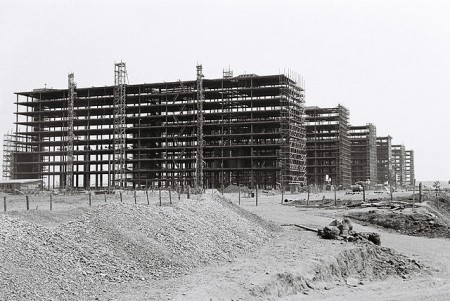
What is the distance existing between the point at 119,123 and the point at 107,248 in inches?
3478

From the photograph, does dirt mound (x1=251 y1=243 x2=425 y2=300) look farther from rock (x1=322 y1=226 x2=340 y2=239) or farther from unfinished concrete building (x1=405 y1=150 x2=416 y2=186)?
unfinished concrete building (x1=405 y1=150 x2=416 y2=186)

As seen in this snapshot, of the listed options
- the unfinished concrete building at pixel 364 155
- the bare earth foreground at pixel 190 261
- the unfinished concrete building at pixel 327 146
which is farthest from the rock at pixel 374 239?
the unfinished concrete building at pixel 364 155

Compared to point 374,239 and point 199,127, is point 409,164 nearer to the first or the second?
point 199,127

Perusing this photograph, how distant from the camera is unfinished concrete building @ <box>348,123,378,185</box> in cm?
13888

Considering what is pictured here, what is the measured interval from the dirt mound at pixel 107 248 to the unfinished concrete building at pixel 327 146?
328 ft

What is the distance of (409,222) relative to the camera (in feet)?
111

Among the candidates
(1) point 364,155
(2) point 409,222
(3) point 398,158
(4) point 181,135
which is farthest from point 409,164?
(2) point 409,222

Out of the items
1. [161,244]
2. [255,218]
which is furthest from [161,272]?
[255,218]

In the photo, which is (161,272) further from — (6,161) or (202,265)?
(6,161)

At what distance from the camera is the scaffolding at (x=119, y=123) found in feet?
328

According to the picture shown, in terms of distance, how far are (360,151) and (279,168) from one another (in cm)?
5385

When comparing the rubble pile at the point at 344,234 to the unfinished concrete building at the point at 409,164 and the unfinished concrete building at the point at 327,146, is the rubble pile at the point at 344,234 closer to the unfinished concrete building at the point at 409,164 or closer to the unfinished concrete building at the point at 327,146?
the unfinished concrete building at the point at 327,146

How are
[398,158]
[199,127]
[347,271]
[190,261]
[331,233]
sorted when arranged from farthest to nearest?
[398,158], [199,127], [331,233], [347,271], [190,261]

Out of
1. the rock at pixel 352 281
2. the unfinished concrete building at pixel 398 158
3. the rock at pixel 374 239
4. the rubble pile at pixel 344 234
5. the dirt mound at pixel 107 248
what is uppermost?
the unfinished concrete building at pixel 398 158
